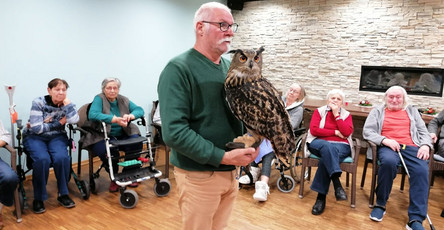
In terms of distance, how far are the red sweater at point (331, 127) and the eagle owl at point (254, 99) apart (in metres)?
1.91

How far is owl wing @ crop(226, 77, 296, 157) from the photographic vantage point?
107 centimetres

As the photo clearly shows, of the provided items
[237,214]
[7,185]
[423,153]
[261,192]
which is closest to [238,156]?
[237,214]

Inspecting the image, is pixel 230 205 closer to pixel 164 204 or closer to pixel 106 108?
pixel 164 204

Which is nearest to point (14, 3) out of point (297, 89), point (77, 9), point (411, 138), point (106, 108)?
point (77, 9)

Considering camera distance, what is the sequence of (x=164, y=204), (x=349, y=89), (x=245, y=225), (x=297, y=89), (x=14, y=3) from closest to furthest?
1. (x=245, y=225)
2. (x=164, y=204)
3. (x=14, y=3)
4. (x=297, y=89)
5. (x=349, y=89)

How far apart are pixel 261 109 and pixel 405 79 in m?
4.59

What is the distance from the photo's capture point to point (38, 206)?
8.27 feet

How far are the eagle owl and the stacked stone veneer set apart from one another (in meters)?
4.43

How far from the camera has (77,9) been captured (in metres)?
3.57

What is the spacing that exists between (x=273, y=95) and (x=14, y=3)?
315 cm

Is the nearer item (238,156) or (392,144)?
(238,156)

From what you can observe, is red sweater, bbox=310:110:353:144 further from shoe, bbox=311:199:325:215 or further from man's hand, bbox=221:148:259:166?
man's hand, bbox=221:148:259:166

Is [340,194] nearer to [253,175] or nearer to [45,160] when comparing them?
[253,175]

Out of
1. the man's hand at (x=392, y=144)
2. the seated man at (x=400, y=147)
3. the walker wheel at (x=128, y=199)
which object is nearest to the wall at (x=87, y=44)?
the walker wheel at (x=128, y=199)
